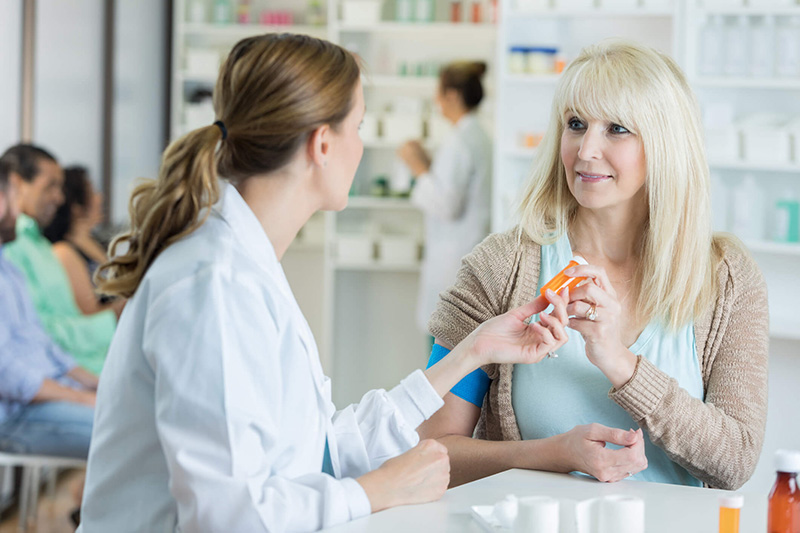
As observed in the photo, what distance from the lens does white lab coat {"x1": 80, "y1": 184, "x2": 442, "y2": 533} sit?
1.12 m

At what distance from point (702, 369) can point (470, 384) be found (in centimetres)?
44

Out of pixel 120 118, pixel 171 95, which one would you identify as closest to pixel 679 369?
pixel 120 118

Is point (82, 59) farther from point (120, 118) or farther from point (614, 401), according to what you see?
point (614, 401)

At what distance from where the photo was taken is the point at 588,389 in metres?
1.69

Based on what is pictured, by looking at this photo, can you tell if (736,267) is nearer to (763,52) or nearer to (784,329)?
(784,329)

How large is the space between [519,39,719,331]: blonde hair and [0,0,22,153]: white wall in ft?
8.51

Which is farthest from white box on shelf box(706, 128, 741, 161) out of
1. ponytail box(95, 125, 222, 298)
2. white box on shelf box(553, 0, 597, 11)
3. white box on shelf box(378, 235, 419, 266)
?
ponytail box(95, 125, 222, 298)

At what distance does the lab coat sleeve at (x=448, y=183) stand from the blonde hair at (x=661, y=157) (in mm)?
2728

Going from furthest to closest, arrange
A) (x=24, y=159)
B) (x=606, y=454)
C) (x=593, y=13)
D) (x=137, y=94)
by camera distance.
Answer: (x=137, y=94)
(x=593, y=13)
(x=24, y=159)
(x=606, y=454)

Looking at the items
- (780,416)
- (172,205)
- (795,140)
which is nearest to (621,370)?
(172,205)

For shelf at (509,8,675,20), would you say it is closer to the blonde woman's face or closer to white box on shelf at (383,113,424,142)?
white box on shelf at (383,113,424,142)

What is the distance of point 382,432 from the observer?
4.87 feet

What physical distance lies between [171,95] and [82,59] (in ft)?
3.85

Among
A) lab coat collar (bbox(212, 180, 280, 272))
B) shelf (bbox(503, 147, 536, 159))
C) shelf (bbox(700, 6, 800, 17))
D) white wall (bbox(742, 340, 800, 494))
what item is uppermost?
shelf (bbox(700, 6, 800, 17))
